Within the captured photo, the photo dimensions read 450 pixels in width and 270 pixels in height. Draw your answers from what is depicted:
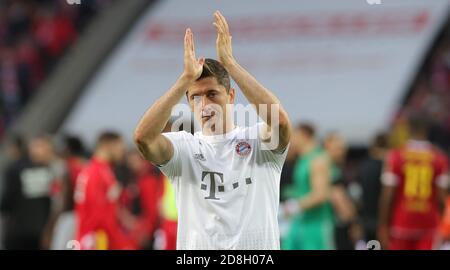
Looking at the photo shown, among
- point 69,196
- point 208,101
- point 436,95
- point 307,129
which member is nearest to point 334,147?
point 307,129

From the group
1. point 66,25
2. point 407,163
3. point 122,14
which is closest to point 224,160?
point 407,163

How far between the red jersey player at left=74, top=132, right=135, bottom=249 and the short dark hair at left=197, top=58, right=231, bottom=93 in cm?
545

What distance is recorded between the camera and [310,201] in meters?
10.4

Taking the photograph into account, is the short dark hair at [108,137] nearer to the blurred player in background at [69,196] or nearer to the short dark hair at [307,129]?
the blurred player in background at [69,196]

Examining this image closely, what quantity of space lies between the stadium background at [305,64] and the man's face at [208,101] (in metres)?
8.21

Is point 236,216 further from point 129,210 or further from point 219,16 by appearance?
point 129,210

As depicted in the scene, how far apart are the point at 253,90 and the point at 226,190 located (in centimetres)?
57

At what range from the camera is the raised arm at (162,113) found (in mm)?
4941

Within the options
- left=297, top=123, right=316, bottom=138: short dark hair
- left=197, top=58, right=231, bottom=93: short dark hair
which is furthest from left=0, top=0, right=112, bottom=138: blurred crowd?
left=197, top=58, right=231, bottom=93: short dark hair

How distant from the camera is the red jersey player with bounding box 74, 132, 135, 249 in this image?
1048 cm

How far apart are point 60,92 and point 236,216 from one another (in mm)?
16649

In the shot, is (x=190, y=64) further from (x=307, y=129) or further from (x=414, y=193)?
(x=414, y=193)

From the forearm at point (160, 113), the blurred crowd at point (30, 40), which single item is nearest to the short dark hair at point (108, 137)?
the forearm at point (160, 113)

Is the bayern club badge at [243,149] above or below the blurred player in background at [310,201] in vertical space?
below
